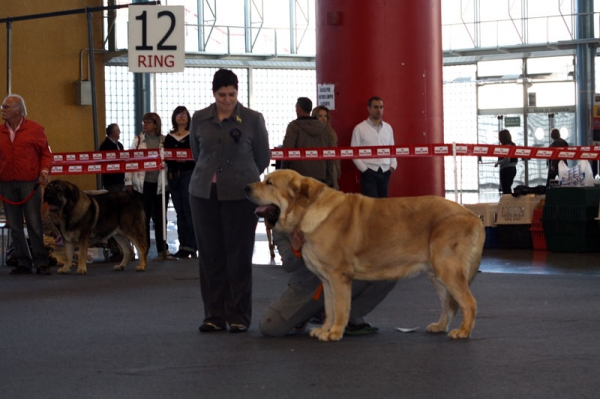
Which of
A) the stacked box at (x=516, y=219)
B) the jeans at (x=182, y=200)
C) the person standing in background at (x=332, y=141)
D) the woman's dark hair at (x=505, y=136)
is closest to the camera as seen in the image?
the person standing in background at (x=332, y=141)

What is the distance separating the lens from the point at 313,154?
10242mm

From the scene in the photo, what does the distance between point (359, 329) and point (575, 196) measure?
20.7 ft

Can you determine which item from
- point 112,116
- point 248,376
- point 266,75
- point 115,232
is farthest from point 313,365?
point 266,75

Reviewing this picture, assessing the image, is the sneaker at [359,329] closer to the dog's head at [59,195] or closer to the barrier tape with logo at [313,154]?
the barrier tape with logo at [313,154]

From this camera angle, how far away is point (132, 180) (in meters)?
11.9

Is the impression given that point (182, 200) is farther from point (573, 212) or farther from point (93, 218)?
point (573, 212)

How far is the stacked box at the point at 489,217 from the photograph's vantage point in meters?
12.6

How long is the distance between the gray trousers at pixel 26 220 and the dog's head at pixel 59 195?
240 mm

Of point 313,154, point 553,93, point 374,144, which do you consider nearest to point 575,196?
point 374,144

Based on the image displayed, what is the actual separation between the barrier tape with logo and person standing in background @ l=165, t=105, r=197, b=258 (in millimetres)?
125

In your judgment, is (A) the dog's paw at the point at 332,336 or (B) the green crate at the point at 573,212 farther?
(B) the green crate at the point at 573,212

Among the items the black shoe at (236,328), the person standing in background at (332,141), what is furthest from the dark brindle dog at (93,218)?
the black shoe at (236,328)

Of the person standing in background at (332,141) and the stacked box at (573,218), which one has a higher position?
the person standing in background at (332,141)

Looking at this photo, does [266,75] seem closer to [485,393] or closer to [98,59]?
[98,59]
